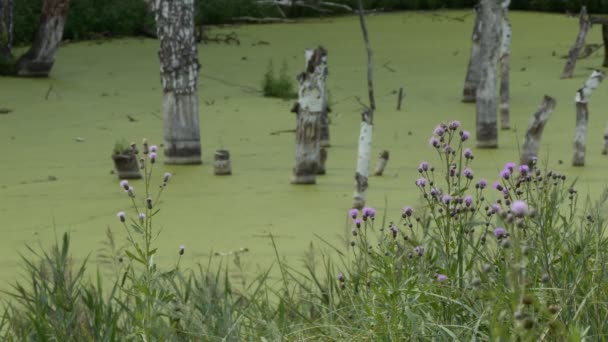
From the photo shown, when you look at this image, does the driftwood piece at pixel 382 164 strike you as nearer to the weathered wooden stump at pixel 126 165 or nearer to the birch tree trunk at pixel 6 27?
the weathered wooden stump at pixel 126 165

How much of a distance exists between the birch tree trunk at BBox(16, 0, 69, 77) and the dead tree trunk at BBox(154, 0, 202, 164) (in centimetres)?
514

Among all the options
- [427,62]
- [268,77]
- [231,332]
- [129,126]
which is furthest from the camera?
[427,62]

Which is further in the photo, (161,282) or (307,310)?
(307,310)

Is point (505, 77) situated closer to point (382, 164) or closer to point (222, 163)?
point (382, 164)

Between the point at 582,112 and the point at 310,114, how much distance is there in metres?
1.90

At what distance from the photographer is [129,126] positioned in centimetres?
1145

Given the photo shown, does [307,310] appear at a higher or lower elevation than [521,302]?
lower

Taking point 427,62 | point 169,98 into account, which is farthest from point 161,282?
point 427,62

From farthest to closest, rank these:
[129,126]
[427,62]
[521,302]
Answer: [427,62], [129,126], [521,302]

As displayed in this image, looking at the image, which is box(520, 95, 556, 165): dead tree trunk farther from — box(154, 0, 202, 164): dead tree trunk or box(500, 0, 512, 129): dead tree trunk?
box(500, 0, 512, 129): dead tree trunk

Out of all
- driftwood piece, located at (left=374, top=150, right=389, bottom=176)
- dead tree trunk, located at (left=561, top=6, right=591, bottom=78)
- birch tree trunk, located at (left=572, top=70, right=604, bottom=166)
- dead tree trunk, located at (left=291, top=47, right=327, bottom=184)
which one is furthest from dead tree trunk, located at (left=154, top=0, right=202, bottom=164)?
dead tree trunk, located at (left=561, top=6, right=591, bottom=78)

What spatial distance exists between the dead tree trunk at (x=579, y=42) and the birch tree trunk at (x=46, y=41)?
5.46 m

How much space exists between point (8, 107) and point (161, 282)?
9.07 metres

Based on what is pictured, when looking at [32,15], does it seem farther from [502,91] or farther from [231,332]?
[231,332]
